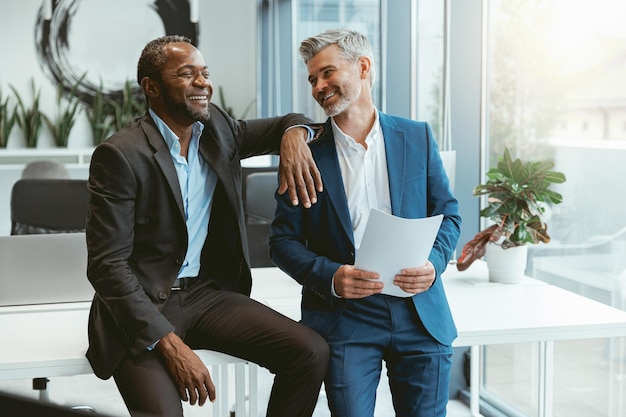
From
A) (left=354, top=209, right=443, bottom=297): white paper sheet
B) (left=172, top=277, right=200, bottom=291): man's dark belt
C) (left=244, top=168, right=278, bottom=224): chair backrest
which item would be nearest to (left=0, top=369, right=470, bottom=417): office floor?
(left=244, top=168, right=278, bottom=224): chair backrest

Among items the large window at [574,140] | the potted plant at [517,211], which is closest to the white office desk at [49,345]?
the potted plant at [517,211]

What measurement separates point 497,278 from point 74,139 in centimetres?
550

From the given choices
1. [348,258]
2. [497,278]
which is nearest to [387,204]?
[348,258]

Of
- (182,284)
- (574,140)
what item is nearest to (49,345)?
(182,284)

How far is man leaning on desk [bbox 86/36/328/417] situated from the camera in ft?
5.88

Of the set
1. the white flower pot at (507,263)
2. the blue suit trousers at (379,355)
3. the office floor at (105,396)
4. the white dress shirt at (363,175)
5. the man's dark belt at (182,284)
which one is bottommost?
the office floor at (105,396)

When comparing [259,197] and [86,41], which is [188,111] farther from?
[86,41]

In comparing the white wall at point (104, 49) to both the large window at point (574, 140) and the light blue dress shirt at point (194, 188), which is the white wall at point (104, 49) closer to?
the large window at point (574, 140)

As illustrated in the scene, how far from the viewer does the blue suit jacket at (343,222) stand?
192 centimetres

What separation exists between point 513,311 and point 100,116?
5657mm

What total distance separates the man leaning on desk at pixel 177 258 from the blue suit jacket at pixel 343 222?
56 mm

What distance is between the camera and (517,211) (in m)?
2.61

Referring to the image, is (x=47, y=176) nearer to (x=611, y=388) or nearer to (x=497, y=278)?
(x=497, y=278)

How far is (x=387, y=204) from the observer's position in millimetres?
1972
